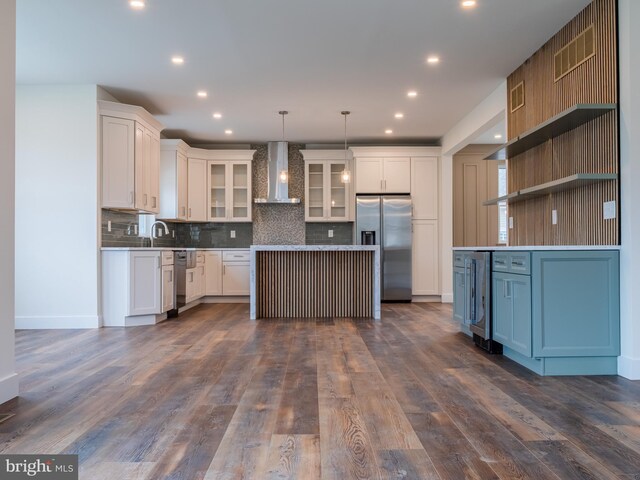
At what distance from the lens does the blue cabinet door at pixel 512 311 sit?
3.22 metres

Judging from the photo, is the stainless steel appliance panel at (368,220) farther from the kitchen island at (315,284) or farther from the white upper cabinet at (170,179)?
the white upper cabinet at (170,179)

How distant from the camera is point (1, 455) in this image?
74.2 inches

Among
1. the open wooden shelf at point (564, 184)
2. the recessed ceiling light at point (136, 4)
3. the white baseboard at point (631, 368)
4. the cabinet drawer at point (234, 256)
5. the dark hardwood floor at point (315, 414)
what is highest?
the recessed ceiling light at point (136, 4)

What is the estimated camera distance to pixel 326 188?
7.84m

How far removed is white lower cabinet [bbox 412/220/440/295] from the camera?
7.50 m

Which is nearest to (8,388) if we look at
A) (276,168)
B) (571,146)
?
(571,146)

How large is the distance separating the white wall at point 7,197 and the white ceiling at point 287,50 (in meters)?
0.83

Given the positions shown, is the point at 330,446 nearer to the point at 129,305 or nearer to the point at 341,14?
the point at 341,14

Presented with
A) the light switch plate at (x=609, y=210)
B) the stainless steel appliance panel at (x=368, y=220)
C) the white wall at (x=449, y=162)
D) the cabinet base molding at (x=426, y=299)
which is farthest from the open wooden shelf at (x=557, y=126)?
the cabinet base molding at (x=426, y=299)

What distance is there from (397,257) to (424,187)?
1262 mm

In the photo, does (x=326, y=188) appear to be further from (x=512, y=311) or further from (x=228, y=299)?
(x=512, y=311)

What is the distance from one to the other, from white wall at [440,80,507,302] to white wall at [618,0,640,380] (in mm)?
2471

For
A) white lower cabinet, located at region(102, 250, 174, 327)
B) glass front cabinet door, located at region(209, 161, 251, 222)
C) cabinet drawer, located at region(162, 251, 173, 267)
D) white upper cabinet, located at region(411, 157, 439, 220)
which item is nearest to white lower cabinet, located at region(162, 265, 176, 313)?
cabinet drawer, located at region(162, 251, 173, 267)

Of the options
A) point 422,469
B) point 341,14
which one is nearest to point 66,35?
point 341,14
